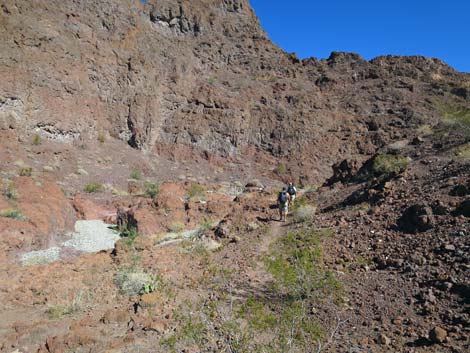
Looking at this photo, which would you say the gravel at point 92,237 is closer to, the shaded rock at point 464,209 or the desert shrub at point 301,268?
the desert shrub at point 301,268

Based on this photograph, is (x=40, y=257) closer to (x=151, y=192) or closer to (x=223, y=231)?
(x=223, y=231)

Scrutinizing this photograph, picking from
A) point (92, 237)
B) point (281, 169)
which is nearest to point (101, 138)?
point (92, 237)

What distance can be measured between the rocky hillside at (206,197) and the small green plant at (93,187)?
0.15m

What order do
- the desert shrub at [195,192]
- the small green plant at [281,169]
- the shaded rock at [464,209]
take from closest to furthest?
the shaded rock at [464,209] → the desert shrub at [195,192] → the small green plant at [281,169]

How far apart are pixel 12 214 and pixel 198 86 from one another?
75.0 feet

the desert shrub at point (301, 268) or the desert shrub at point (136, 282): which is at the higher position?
the desert shrub at point (301, 268)

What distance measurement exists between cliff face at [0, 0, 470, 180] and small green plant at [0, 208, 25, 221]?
1101 centimetres

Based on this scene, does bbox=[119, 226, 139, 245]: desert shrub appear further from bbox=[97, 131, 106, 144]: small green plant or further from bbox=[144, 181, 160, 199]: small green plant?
bbox=[97, 131, 106, 144]: small green plant

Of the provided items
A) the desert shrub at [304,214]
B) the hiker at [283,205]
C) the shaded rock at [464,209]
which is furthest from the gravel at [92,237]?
the shaded rock at [464,209]

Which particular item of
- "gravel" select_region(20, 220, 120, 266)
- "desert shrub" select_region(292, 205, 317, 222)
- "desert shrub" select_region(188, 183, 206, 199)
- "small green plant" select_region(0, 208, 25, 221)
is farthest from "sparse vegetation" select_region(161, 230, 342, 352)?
"desert shrub" select_region(188, 183, 206, 199)

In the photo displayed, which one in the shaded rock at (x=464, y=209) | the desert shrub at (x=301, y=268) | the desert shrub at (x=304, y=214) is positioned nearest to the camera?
the desert shrub at (x=301, y=268)

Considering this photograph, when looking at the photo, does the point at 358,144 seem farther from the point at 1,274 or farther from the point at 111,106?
the point at 1,274

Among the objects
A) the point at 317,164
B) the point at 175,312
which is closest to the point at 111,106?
the point at 317,164

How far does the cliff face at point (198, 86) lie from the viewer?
21641mm
